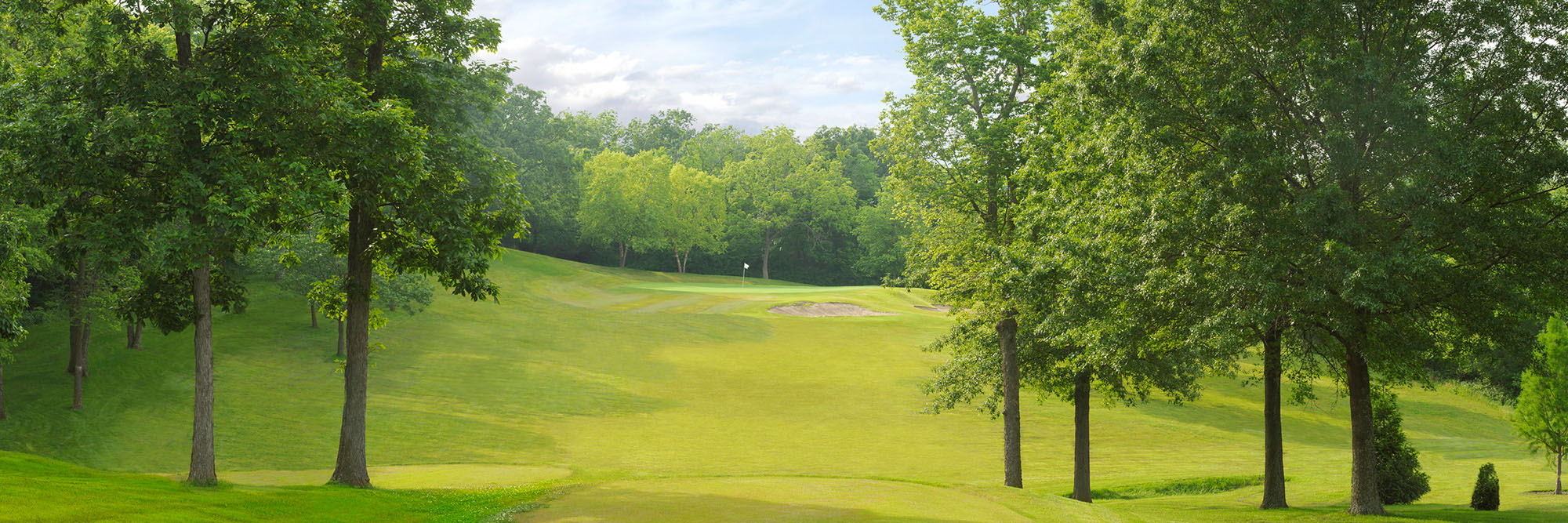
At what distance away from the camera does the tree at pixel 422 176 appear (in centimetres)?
1992

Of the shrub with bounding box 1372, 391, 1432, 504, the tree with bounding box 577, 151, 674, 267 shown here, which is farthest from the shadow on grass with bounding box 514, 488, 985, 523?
the tree with bounding box 577, 151, 674, 267

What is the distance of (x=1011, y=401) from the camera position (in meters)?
26.2

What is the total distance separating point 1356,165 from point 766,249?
284ft

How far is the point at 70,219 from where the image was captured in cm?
1983

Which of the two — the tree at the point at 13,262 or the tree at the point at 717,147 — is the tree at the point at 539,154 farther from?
the tree at the point at 13,262

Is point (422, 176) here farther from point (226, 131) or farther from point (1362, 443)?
point (1362, 443)

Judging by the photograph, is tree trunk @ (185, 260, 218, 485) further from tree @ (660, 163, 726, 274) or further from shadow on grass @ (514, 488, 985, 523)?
tree @ (660, 163, 726, 274)

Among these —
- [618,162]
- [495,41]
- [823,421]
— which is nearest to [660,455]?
[823,421]

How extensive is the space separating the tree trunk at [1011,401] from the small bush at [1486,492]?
1126 cm

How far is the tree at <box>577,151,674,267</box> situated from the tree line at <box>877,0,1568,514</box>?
66.9 m

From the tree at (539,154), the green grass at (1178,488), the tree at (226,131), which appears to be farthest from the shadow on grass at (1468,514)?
the tree at (539,154)

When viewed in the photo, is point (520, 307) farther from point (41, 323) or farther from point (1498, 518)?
point (1498, 518)

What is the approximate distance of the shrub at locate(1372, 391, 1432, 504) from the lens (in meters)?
23.9

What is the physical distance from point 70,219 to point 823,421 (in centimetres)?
2724
